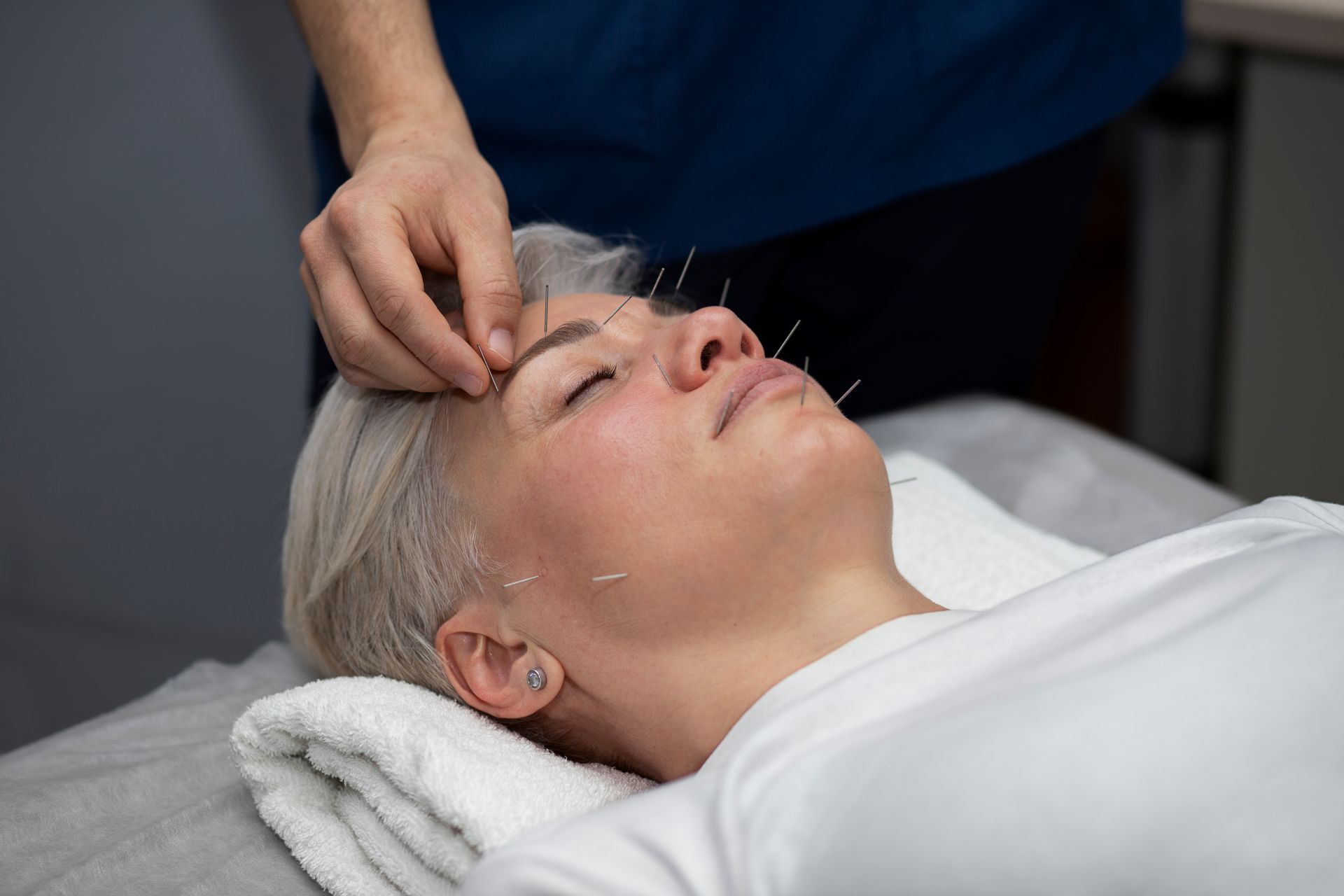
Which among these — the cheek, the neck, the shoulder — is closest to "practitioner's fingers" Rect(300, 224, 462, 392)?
the cheek

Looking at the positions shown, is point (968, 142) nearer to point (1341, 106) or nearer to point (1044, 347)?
point (1341, 106)

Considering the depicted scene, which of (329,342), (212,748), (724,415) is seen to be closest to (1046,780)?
(724,415)

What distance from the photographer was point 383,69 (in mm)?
1227

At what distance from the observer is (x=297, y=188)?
7.20ft

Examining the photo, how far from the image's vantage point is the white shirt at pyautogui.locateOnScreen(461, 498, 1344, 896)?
72cm

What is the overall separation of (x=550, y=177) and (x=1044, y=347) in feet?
7.85

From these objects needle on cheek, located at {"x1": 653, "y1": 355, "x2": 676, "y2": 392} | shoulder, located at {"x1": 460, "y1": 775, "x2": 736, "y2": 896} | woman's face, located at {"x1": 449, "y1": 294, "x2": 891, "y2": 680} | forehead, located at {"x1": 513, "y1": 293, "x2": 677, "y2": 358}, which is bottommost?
shoulder, located at {"x1": 460, "y1": 775, "x2": 736, "y2": 896}

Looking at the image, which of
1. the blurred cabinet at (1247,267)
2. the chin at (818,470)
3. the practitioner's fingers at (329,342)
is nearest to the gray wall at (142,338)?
the practitioner's fingers at (329,342)

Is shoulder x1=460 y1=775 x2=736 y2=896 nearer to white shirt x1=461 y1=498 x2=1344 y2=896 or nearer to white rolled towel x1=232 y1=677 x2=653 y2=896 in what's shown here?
white shirt x1=461 y1=498 x2=1344 y2=896

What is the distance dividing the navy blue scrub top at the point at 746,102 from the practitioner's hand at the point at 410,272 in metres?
0.27

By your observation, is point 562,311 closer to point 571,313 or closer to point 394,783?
point 571,313

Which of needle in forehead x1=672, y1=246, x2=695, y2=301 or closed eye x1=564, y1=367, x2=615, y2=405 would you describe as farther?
needle in forehead x1=672, y1=246, x2=695, y2=301

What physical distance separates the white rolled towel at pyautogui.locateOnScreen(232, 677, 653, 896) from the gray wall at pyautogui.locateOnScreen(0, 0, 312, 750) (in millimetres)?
1197

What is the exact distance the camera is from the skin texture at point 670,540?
3.15ft
